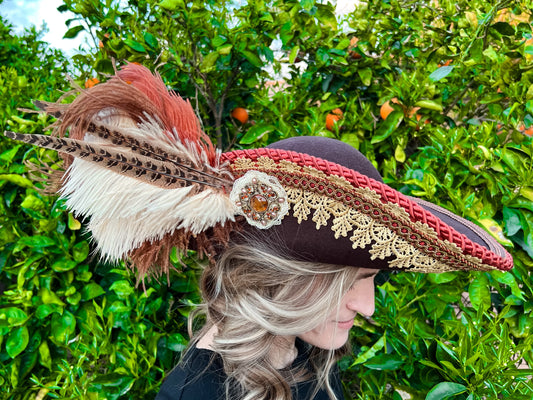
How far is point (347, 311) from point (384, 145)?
85cm

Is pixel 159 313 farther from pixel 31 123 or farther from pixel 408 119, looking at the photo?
pixel 408 119

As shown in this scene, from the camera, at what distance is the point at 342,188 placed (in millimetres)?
797

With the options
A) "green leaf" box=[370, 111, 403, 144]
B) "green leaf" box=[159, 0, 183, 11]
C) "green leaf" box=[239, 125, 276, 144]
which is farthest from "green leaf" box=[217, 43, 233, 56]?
"green leaf" box=[370, 111, 403, 144]

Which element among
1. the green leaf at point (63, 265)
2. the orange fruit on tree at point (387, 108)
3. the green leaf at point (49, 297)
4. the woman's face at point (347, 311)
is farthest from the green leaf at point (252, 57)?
the green leaf at point (49, 297)

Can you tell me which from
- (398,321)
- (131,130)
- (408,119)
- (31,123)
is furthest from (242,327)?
(31,123)

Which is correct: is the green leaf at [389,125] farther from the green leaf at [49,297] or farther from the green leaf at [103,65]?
the green leaf at [49,297]

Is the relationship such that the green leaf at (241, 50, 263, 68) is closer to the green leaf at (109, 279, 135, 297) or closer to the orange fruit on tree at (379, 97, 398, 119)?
the orange fruit on tree at (379, 97, 398, 119)

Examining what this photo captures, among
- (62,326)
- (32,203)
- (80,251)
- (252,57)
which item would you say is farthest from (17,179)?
(252,57)

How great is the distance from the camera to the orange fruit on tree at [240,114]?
1.92m

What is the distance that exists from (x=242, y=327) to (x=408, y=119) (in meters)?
1.04

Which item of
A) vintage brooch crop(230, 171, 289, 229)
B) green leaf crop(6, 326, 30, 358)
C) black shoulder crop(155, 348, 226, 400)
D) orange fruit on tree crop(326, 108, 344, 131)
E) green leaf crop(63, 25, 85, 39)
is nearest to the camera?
vintage brooch crop(230, 171, 289, 229)

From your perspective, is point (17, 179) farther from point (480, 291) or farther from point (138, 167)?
point (480, 291)

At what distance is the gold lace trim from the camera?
0.80 m

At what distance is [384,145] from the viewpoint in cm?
162
